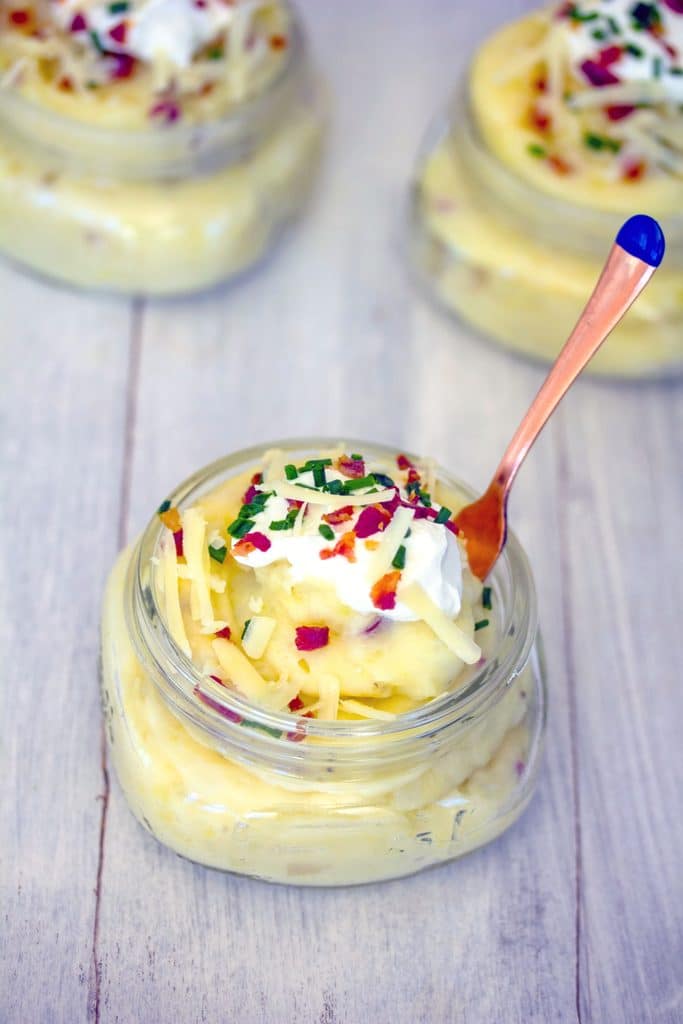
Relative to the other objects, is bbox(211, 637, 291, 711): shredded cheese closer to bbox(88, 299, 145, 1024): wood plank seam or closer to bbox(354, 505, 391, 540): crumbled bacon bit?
bbox(354, 505, 391, 540): crumbled bacon bit

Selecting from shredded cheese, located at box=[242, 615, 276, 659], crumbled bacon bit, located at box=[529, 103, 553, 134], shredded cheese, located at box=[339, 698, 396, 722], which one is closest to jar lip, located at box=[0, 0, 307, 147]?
crumbled bacon bit, located at box=[529, 103, 553, 134]

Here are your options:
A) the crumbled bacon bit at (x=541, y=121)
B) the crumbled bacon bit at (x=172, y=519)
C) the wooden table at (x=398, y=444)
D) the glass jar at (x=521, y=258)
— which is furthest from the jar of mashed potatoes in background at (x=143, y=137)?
the crumbled bacon bit at (x=172, y=519)

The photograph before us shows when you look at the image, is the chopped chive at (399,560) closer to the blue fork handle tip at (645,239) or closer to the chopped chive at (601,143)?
the blue fork handle tip at (645,239)

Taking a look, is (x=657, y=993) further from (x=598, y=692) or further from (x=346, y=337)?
(x=346, y=337)

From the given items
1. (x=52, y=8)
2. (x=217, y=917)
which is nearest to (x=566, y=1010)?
(x=217, y=917)

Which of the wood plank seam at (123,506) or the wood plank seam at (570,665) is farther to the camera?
the wood plank seam at (570,665)

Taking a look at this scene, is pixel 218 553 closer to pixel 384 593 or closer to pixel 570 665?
pixel 384 593
